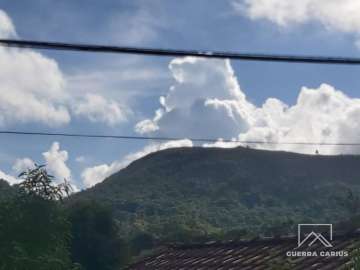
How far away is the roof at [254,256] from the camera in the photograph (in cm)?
3266

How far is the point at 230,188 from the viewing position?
16712 cm

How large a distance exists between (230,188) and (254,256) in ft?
424

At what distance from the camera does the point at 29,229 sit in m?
44.0

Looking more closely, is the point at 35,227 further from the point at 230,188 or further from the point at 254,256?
the point at 230,188

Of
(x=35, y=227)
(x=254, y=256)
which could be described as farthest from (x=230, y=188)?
(x=254, y=256)

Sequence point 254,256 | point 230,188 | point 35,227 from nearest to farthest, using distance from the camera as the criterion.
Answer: point 254,256 < point 35,227 < point 230,188

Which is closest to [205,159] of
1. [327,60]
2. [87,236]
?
[87,236]

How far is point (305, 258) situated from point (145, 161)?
152 metres

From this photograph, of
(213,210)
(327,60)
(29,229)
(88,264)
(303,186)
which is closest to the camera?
(327,60)

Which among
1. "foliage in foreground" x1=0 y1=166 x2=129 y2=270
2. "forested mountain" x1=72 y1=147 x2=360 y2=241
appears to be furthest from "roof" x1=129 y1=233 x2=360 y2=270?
"forested mountain" x1=72 y1=147 x2=360 y2=241

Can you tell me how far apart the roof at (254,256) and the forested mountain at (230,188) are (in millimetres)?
64046

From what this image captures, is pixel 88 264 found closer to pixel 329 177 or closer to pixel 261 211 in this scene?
pixel 261 211

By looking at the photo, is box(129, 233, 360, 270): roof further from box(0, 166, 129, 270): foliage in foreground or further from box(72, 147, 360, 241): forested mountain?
box(72, 147, 360, 241): forested mountain

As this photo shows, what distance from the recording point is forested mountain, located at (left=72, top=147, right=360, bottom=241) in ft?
445
